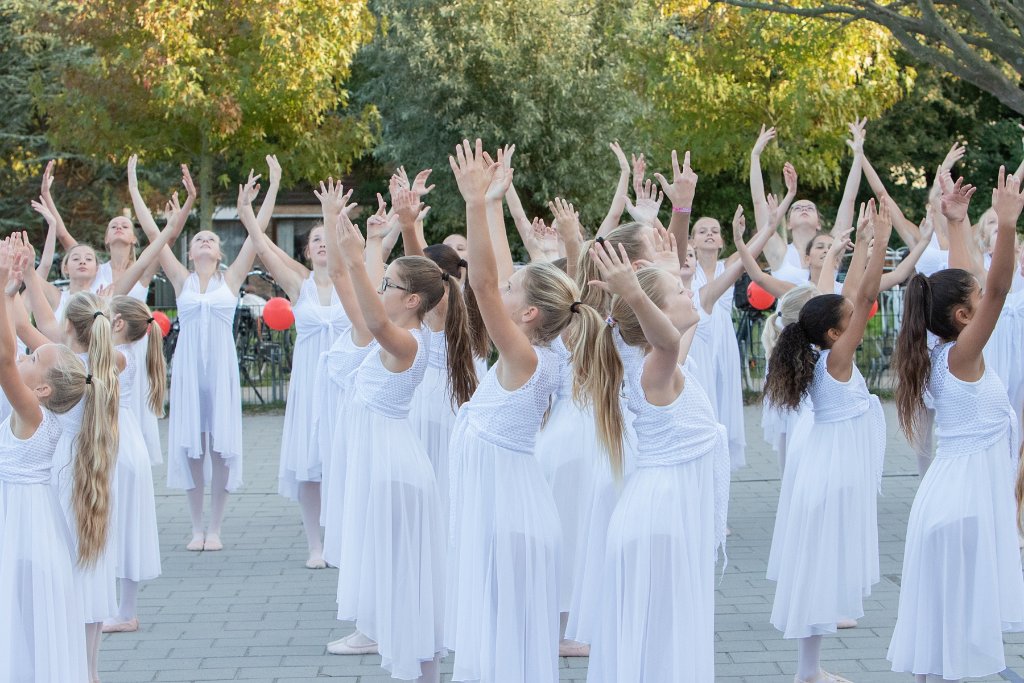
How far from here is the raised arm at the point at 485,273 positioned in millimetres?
4273

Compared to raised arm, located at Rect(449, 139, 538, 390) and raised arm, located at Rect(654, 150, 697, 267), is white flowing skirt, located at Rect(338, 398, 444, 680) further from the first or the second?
raised arm, located at Rect(654, 150, 697, 267)

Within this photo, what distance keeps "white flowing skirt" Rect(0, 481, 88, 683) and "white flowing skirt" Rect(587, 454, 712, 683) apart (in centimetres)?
201

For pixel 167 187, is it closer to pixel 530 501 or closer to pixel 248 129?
pixel 248 129

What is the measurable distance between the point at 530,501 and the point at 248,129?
16.5m

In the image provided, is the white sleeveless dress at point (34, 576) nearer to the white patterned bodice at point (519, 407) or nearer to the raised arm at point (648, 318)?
the white patterned bodice at point (519, 407)

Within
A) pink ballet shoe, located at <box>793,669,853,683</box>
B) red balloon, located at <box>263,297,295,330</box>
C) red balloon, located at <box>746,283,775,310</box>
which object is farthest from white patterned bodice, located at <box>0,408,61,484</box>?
red balloon, located at <box>746,283,775,310</box>

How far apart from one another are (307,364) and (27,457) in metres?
3.58

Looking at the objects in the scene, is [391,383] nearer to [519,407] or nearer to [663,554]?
[519,407]

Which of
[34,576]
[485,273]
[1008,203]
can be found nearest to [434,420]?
[485,273]

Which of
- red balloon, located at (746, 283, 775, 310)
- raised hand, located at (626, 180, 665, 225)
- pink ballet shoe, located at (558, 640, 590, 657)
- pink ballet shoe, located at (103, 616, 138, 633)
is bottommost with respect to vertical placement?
pink ballet shoe, located at (103, 616, 138, 633)

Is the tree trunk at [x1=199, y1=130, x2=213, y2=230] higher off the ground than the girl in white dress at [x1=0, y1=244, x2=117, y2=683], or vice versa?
the tree trunk at [x1=199, y1=130, x2=213, y2=230]

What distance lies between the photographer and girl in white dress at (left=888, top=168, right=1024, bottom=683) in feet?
15.8

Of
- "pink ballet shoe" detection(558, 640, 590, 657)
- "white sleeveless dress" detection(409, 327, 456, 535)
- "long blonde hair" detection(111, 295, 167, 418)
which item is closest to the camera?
"pink ballet shoe" detection(558, 640, 590, 657)

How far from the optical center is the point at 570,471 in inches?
231
